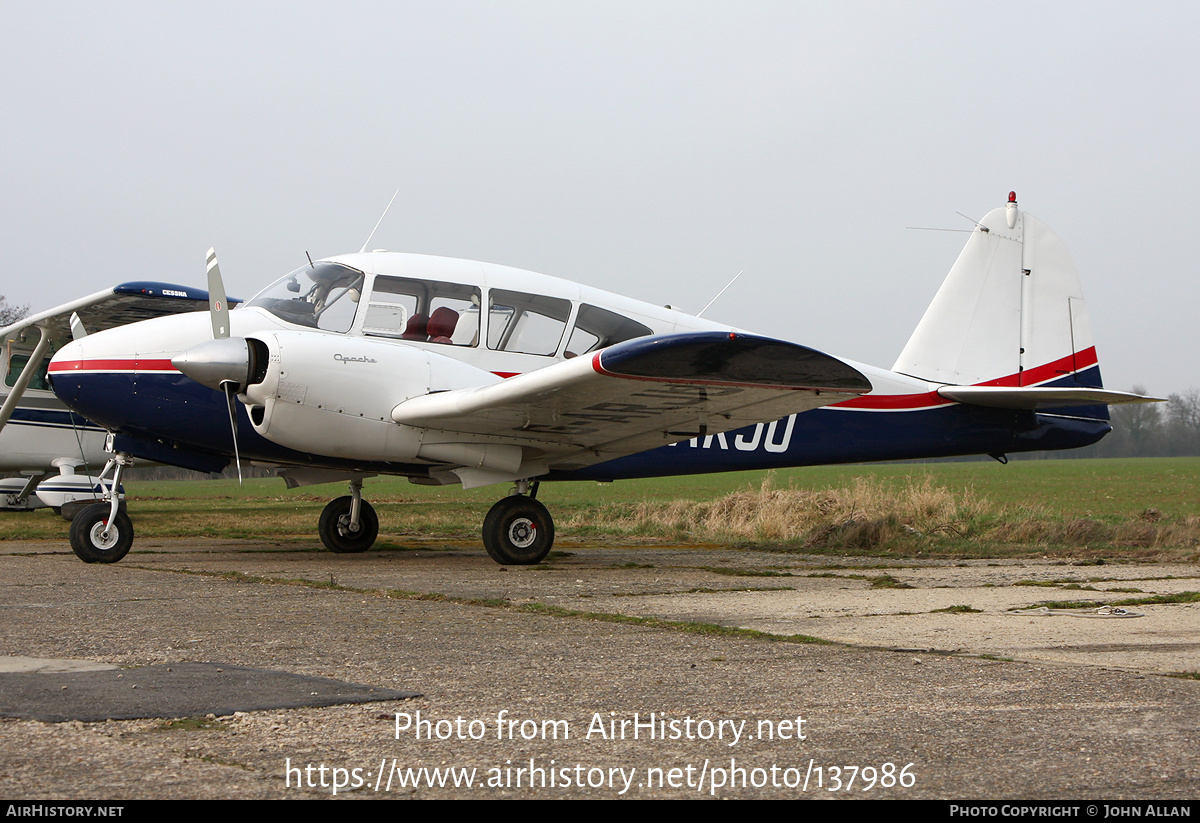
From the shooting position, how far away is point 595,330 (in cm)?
1037

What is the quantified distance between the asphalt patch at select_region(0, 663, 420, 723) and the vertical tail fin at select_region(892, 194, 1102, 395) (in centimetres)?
966

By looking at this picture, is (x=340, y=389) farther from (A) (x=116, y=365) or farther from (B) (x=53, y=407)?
(B) (x=53, y=407)

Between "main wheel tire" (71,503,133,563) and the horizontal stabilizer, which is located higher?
the horizontal stabilizer

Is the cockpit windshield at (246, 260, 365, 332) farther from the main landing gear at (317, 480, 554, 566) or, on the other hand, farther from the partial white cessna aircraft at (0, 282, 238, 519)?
the main landing gear at (317, 480, 554, 566)

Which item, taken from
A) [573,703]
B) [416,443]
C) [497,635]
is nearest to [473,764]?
[573,703]

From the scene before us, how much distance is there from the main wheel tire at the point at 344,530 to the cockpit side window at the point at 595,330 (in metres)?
2.99

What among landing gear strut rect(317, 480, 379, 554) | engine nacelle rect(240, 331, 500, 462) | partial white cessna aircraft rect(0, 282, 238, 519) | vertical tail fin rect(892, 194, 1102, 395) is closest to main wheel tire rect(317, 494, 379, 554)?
landing gear strut rect(317, 480, 379, 554)

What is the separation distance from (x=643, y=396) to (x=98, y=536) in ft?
16.2

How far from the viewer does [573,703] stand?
353 cm

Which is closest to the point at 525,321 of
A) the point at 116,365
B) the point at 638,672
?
the point at 116,365

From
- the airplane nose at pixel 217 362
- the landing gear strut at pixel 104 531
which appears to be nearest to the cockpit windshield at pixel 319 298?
the airplane nose at pixel 217 362

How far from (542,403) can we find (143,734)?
584 cm

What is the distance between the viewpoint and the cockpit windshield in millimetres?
9384

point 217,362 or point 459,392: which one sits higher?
point 217,362
